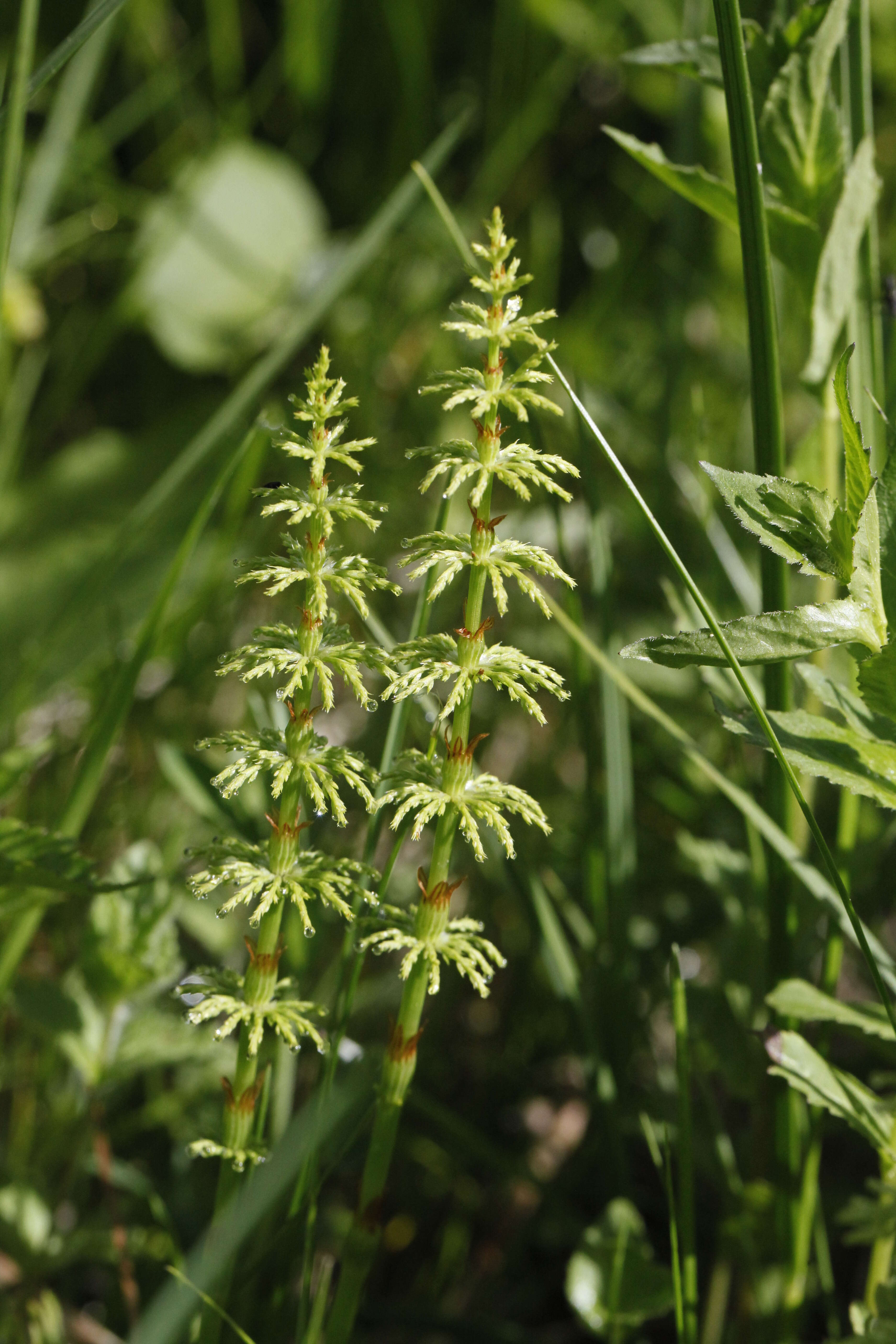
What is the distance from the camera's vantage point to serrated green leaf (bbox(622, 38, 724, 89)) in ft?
3.12

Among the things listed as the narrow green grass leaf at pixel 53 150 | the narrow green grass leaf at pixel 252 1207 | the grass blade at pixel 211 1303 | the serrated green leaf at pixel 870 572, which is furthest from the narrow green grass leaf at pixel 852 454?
the narrow green grass leaf at pixel 53 150

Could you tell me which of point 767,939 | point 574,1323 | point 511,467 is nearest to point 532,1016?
point 574,1323

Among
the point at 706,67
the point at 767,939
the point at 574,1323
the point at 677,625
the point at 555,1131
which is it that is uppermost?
the point at 706,67

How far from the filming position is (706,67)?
0.97 metres

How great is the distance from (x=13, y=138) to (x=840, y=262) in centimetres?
66

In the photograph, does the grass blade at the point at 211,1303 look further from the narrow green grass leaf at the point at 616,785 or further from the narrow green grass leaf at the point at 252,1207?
the narrow green grass leaf at the point at 616,785

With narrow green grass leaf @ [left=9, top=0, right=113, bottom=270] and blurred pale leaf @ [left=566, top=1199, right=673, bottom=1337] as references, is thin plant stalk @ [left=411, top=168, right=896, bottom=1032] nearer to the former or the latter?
blurred pale leaf @ [left=566, top=1199, right=673, bottom=1337]

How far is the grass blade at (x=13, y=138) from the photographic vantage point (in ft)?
2.67

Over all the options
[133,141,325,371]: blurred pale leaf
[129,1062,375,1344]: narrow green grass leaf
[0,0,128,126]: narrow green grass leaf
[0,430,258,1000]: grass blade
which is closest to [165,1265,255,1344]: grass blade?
[129,1062,375,1344]: narrow green grass leaf

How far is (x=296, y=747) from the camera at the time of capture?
2.21 feet

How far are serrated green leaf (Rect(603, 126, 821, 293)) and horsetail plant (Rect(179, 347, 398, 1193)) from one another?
38cm

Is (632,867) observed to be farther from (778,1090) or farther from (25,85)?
(25,85)

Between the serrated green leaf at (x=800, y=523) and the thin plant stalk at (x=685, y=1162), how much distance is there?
290 millimetres

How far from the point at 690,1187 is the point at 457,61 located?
2.55 m
